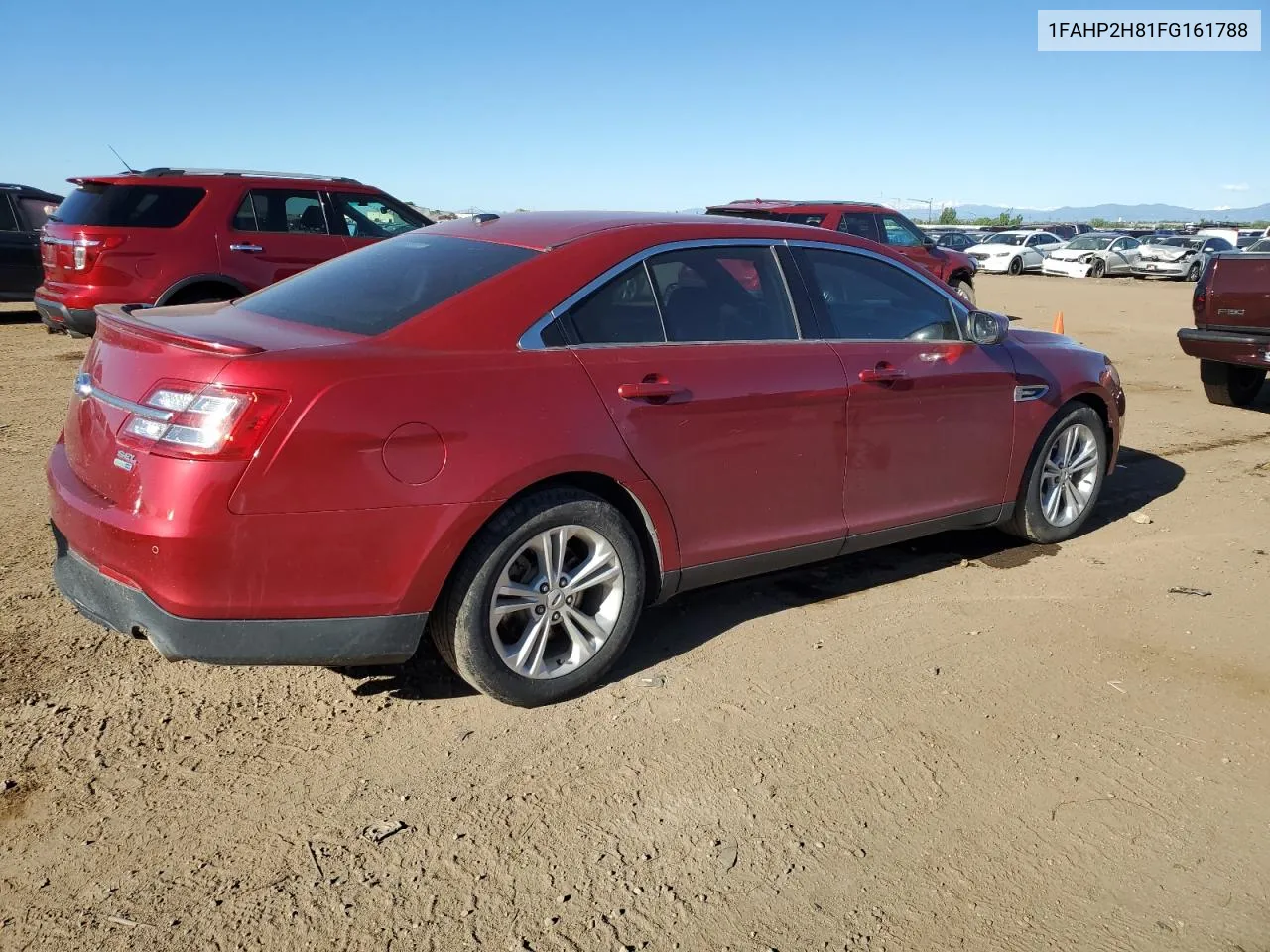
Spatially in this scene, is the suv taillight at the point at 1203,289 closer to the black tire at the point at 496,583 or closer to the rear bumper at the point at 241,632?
the black tire at the point at 496,583

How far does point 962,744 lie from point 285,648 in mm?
2111

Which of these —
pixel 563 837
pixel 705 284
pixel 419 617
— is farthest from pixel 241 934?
pixel 705 284

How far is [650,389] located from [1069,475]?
2.88 m

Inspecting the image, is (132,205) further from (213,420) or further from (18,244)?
(213,420)

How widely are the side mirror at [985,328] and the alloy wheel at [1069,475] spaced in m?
0.77

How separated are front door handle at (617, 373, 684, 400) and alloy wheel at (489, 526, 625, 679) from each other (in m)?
0.48

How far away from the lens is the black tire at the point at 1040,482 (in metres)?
5.36

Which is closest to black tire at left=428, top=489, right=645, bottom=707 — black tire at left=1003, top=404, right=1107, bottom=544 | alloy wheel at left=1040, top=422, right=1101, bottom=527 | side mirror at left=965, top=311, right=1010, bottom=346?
side mirror at left=965, top=311, right=1010, bottom=346

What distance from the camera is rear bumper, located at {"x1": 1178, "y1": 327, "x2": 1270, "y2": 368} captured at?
29.0 feet

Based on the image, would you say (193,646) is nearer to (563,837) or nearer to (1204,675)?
(563,837)

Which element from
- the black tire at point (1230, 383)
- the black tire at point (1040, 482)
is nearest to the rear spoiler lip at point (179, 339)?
the black tire at point (1040, 482)

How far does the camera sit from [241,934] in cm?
253

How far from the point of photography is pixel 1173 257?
109ft

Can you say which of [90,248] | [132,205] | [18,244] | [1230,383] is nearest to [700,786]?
[90,248]
